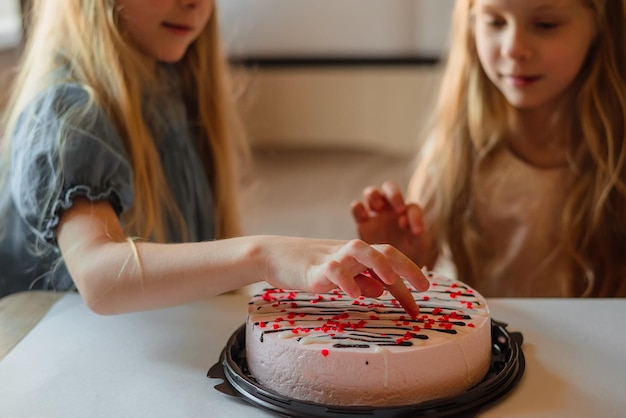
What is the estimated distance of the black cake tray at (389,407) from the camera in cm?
70

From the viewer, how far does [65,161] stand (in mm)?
1005

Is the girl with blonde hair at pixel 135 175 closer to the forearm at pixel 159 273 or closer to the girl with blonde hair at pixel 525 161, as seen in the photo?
the forearm at pixel 159 273

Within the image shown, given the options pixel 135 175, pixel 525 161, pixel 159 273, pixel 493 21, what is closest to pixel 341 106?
pixel 525 161

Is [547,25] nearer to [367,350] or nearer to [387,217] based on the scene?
[387,217]

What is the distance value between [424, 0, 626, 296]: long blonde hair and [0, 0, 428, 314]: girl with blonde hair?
406 mm

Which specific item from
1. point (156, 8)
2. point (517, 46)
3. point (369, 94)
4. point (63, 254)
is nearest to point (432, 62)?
point (369, 94)

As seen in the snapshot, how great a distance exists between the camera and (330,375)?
2.41 feet

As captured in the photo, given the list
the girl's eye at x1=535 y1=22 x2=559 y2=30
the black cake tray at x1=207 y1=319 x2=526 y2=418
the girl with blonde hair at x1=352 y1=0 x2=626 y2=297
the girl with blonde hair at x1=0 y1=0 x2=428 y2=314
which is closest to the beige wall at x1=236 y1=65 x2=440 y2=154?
the girl with blonde hair at x1=352 y1=0 x2=626 y2=297

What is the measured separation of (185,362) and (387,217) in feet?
1.66

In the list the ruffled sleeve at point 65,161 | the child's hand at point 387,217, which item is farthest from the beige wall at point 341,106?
the ruffled sleeve at point 65,161

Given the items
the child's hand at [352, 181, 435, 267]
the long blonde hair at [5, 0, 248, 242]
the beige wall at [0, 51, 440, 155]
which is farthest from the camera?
the beige wall at [0, 51, 440, 155]

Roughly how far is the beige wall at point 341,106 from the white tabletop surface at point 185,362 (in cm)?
195

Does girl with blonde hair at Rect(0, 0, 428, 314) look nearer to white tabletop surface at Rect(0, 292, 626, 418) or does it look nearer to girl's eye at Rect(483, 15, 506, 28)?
white tabletop surface at Rect(0, 292, 626, 418)

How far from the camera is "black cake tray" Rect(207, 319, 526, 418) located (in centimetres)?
70
